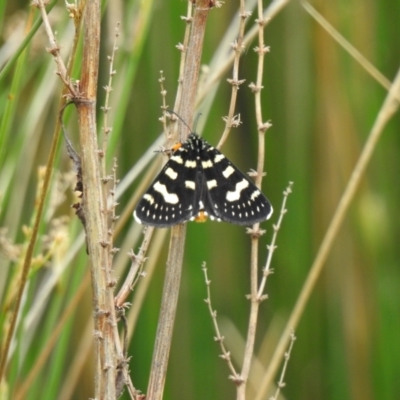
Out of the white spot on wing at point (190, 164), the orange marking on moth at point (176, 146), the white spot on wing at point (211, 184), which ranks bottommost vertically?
the orange marking on moth at point (176, 146)

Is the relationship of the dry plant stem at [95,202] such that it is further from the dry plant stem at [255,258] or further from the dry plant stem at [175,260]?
the dry plant stem at [255,258]

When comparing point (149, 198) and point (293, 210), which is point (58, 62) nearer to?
point (149, 198)

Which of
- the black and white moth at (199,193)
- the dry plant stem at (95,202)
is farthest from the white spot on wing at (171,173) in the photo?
the dry plant stem at (95,202)

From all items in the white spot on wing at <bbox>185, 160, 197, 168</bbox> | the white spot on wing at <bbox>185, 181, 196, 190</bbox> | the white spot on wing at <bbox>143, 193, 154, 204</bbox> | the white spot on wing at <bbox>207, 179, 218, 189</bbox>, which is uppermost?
the white spot on wing at <bbox>185, 160, 197, 168</bbox>

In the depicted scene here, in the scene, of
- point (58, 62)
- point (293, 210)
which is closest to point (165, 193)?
point (58, 62)

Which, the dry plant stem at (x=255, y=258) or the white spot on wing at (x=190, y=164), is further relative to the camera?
the white spot on wing at (x=190, y=164)

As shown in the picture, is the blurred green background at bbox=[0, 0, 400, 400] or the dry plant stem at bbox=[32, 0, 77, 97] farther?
the blurred green background at bbox=[0, 0, 400, 400]

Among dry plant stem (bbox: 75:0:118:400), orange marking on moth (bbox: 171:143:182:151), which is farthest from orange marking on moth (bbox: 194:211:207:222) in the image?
dry plant stem (bbox: 75:0:118:400)

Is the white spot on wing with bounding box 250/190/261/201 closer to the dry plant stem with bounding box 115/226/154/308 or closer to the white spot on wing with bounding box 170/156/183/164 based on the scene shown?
the white spot on wing with bounding box 170/156/183/164
